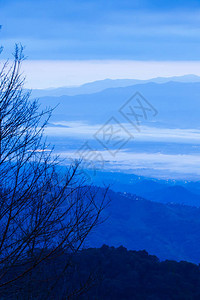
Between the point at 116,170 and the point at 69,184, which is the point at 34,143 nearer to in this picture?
the point at 69,184

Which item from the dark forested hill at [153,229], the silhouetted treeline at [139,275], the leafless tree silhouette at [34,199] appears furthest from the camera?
the dark forested hill at [153,229]

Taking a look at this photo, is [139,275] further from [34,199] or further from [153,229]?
[153,229]

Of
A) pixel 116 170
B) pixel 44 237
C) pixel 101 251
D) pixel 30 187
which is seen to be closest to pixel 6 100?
pixel 30 187

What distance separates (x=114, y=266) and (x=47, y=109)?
51.1ft

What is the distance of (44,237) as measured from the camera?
5.06 metres

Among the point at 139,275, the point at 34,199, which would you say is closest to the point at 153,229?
the point at 139,275

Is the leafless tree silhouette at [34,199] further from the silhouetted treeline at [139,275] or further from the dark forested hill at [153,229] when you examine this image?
the dark forested hill at [153,229]

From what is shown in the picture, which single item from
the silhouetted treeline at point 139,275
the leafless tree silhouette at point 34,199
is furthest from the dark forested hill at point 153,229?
the leafless tree silhouette at point 34,199

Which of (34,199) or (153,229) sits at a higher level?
(153,229)

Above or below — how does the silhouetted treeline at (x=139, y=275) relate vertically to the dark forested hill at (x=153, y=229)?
below

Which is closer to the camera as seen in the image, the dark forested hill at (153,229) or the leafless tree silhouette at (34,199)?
the leafless tree silhouette at (34,199)

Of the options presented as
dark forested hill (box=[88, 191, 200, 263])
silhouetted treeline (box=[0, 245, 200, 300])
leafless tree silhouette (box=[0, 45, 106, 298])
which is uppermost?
dark forested hill (box=[88, 191, 200, 263])

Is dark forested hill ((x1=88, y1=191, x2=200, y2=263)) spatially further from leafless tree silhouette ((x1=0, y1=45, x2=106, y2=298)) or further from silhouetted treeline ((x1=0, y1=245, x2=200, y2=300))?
leafless tree silhouette ((x1=0, y1=45, x2=106, y2=298))

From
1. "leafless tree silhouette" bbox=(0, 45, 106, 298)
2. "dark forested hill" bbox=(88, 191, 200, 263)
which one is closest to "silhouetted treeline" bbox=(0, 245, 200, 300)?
"leafless tree silhouette" bbox=(0, 45, 106, 298)
